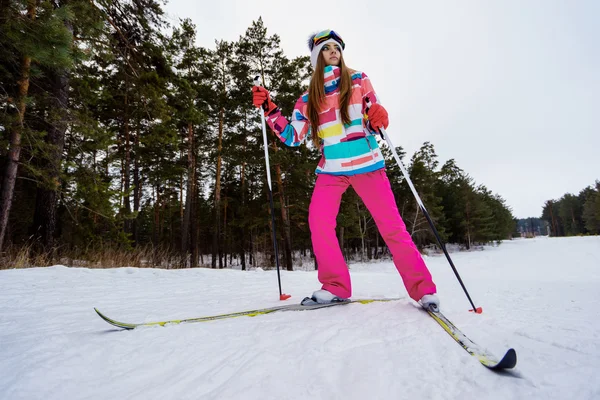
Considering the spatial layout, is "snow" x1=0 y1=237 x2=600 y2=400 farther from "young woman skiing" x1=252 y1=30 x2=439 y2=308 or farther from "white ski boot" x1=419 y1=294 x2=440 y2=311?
"young woman skiing" x1=252 y1=30 x2=439 y2=308

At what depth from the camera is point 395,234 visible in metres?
1.96

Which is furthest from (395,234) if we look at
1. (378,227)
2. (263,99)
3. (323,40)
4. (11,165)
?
(11,165)

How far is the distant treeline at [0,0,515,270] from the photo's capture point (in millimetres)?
4906

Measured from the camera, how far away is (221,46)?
49.8 feet

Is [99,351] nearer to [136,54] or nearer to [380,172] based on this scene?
[380,172]

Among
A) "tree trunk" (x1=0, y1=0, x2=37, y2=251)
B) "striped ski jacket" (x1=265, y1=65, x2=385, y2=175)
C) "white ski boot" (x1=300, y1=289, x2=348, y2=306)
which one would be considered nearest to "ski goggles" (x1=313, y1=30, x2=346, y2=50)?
"striped ski jacket" (x1=265, y1=65, x2=385, y2=175)

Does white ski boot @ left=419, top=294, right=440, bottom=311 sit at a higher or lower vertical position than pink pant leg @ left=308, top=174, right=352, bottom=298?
lower

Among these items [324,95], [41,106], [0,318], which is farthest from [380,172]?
[41,106]

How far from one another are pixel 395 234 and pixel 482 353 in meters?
1.03

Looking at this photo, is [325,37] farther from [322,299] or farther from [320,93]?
[322,299]

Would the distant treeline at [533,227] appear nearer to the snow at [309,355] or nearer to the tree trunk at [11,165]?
the snow at [309,355]

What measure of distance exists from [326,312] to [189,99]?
860 cm

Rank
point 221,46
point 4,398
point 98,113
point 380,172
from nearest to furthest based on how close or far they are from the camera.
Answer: point 4,398 → point 380,172 → point 98,113 → point 221,46

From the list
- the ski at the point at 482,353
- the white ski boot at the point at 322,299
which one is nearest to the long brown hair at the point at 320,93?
the white ski boot at the point at 322,299
